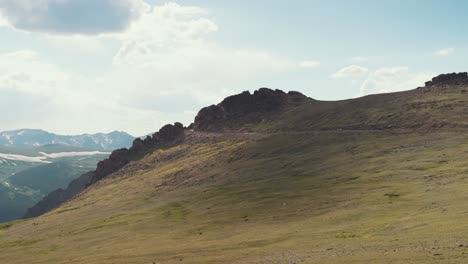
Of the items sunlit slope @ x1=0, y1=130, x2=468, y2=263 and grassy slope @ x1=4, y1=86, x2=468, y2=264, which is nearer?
sunlit slope @ x1=0, y1=130, x2=468, y2=263

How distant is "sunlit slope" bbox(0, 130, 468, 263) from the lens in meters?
53.6

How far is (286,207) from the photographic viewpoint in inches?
3829

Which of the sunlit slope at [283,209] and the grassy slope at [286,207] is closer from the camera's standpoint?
the sunlit slope at [283,209]

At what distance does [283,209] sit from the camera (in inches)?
3789

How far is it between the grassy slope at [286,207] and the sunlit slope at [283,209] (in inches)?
13.1

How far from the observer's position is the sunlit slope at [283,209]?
53.6 meters

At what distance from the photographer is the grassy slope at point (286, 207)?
5391 cm

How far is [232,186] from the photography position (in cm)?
13075

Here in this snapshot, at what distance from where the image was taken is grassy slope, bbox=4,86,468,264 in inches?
2122

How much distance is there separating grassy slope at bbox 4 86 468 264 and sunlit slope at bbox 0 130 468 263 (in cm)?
33

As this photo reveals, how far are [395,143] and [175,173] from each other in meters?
72.1

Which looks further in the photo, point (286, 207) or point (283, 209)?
point (286, 207)

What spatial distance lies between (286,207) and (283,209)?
1240 millimetres

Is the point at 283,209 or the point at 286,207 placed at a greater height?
the point at 286,207
